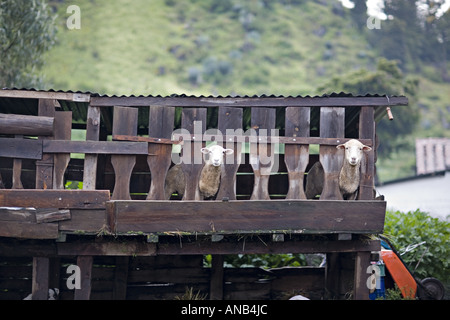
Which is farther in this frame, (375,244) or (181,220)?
(375,244)

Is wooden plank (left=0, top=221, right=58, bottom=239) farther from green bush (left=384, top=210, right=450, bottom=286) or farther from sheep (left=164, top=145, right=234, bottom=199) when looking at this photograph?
green bush (left=384, top=210, right=450, bottom=286)

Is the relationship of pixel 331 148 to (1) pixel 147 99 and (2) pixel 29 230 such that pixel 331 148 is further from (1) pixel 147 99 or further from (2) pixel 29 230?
(2) pixel 29 230

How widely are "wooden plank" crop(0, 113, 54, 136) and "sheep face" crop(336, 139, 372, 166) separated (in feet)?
18.5

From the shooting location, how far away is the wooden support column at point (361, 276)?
11.6 meters

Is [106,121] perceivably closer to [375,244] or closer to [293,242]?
[293,242]

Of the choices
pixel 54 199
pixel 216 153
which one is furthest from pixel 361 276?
pixel 54 199

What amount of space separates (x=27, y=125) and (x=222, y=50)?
68.1 meters

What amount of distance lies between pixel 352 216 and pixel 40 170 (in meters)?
6.08

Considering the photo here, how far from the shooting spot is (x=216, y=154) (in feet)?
35.3

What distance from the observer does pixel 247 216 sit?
35.5ft

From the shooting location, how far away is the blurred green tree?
75.6ft

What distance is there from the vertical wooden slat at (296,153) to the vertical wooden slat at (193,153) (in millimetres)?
1695

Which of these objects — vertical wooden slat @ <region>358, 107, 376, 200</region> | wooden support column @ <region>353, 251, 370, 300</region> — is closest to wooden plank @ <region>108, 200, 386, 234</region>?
vertical wooden slat @ <region>358, 107, 376, 200</region>
